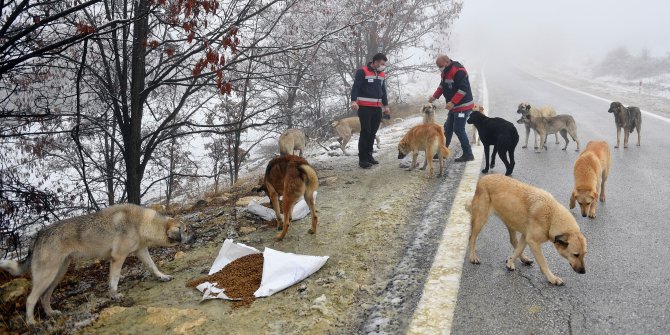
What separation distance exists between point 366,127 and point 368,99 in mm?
572

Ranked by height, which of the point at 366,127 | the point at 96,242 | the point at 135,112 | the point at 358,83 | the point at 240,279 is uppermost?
the point at 358,83

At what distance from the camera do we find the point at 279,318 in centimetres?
315

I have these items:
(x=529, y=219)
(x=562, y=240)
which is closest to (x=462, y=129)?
(x=529, y=219)

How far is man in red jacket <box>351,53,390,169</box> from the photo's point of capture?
8242 mm

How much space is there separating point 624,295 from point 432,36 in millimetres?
16269

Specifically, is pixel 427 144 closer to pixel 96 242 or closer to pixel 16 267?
pixel 96 242

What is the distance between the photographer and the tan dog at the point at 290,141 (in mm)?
10391

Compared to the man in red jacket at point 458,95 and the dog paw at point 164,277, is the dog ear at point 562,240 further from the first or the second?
the man in red jacket at point 458,95

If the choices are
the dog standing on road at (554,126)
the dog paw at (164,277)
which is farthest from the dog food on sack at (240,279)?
the dog standing on road at (554,126)

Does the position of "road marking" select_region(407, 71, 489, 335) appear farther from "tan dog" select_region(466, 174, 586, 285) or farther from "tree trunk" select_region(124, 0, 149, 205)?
"tree trunk" select_region(124, 0, 149, 205)

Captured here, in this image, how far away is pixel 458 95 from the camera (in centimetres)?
829

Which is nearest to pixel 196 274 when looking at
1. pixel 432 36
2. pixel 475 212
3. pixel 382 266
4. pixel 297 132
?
pixel 382 266

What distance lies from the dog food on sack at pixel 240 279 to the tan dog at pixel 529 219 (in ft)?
6.59

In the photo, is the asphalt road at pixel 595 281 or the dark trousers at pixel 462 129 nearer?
the asphalt road at pixel 595 281
